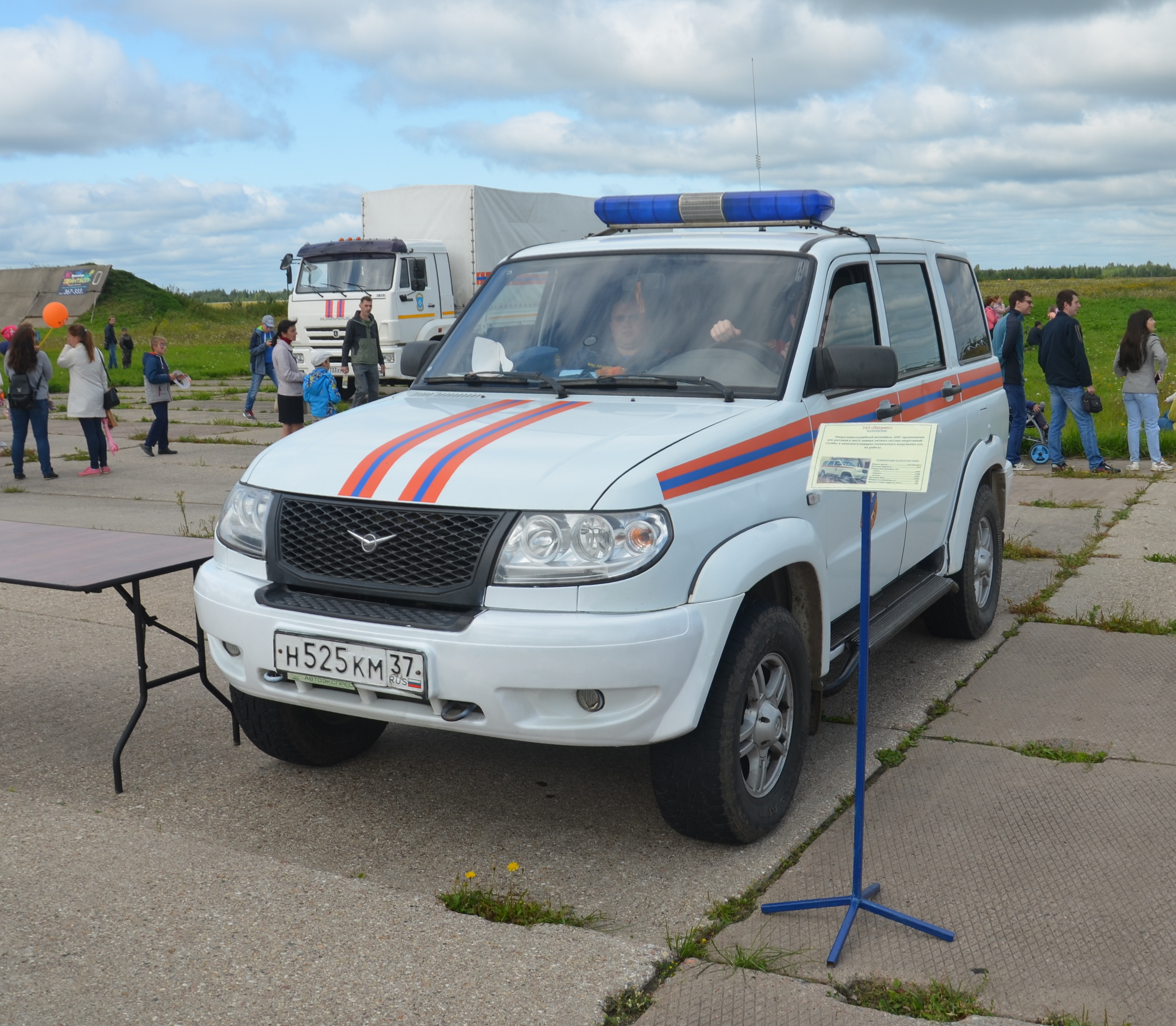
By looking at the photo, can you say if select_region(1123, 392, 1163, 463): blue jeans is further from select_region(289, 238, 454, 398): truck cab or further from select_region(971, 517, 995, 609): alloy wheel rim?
select_region(289, 238, 454, 398): truck cab

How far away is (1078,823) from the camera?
13.5ft

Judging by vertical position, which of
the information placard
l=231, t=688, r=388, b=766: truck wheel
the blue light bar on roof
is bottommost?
l=231, t=688, r=388, b=766: truck wheel

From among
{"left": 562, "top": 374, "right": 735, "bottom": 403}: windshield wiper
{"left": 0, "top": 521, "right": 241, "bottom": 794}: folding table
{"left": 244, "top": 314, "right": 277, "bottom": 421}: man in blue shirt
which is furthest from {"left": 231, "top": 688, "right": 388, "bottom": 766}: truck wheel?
{"left": 244, "top": 314, "right": 277, "bottom": 421}: man in blue shirt

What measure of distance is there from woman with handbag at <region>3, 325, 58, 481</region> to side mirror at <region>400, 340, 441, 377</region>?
10060mm

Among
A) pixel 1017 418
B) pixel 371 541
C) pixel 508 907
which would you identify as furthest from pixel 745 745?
pixel 1017 418

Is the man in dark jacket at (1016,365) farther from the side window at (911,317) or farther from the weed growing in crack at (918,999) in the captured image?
the weed growing in crack at (918,999)

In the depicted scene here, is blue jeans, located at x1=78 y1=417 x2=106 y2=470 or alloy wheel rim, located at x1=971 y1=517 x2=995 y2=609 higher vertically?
blue jeans, located at x1=78 y1=417 x2=106 y2=470

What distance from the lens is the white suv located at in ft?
11.5

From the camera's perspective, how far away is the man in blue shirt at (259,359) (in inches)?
849

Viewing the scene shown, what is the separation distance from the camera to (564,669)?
3434 mm

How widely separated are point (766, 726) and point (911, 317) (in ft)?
8.07

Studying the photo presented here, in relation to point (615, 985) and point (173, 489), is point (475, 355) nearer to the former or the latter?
point (615, 985)

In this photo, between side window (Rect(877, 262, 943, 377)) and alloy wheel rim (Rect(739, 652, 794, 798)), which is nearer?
→ alloy wheel rim (Rect(739, 652, 794, 798))

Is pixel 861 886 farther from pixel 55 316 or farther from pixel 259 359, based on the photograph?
pixel 259 359
